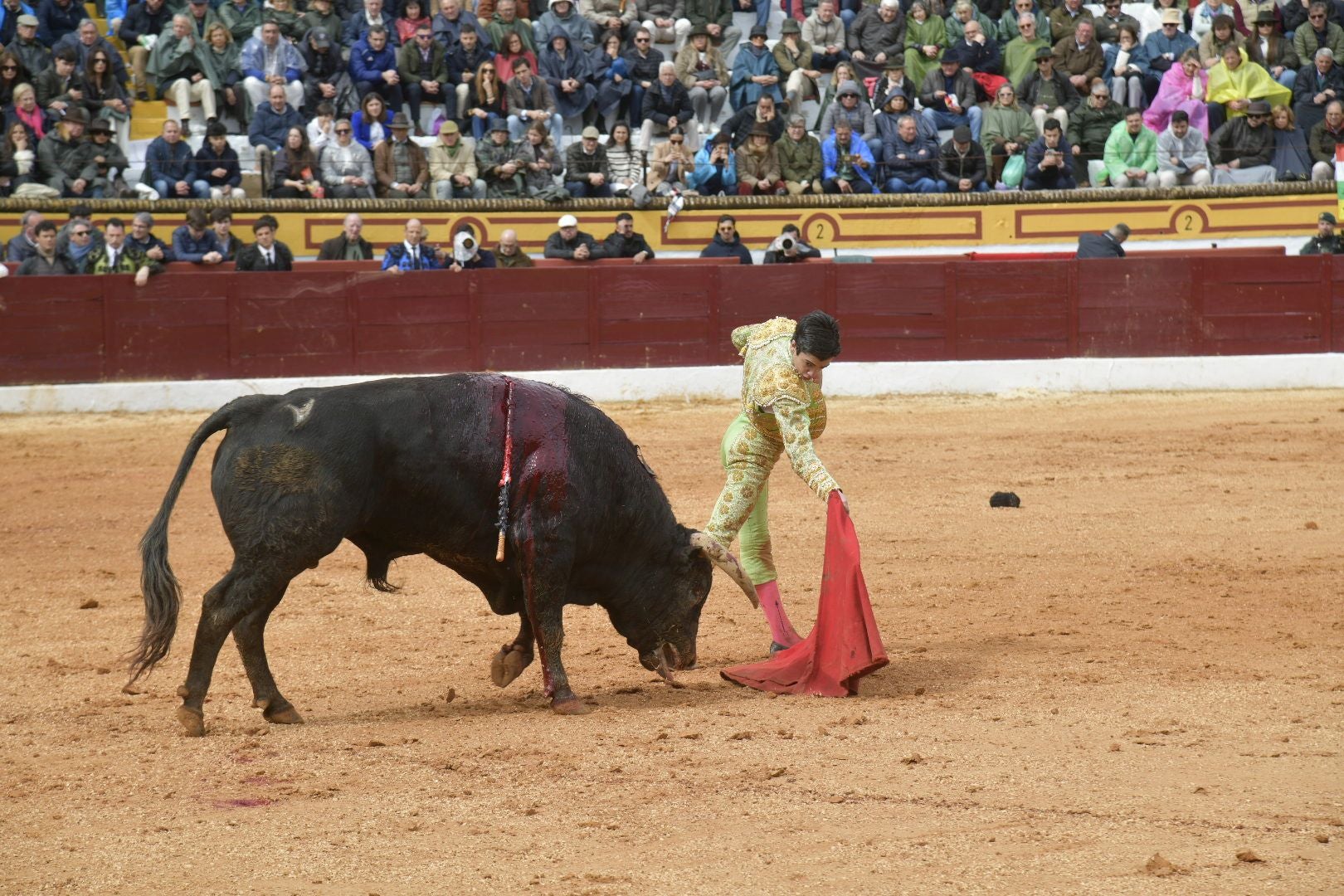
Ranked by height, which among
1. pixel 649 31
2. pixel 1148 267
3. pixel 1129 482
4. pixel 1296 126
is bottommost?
pixel 1129 482

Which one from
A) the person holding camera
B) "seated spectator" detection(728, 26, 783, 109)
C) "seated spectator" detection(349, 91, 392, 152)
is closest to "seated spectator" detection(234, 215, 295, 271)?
"seated spectator" detection(349, 91, 392, 152)

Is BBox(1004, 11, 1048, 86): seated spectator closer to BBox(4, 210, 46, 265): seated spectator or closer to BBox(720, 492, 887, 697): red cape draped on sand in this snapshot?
BBox(4, 210, 46, 265): seated spectator

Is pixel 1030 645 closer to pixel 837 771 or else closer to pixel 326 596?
pixel 837 771

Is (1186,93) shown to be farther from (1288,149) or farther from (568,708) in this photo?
(568,708)

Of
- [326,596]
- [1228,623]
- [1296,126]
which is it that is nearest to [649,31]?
[1296,126]

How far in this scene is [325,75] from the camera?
1645 centimetres

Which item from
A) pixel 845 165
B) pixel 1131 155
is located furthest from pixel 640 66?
pixel 1131 155

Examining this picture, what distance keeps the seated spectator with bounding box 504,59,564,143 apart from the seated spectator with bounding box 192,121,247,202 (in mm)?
2782

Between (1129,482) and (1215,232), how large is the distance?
7.36 metres

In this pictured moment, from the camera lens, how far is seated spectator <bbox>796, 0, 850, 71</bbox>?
17859mm

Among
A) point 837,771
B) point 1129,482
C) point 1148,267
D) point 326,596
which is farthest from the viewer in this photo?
point 1148,267

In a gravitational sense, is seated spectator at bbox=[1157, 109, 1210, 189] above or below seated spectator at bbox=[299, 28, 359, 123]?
below

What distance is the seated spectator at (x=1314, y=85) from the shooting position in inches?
690

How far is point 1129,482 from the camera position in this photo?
10.8m
